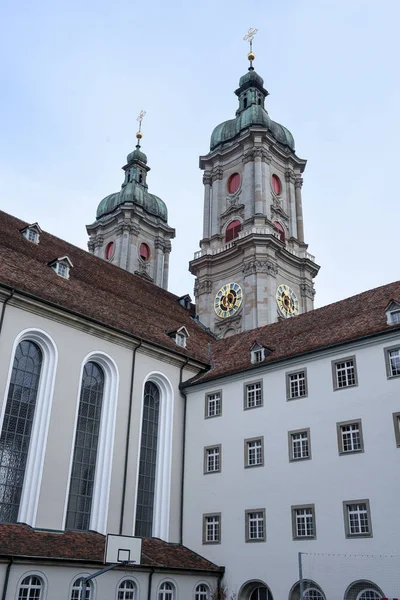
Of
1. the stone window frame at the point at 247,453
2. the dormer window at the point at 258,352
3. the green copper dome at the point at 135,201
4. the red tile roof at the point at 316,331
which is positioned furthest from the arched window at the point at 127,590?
the green copper dome at the point at 135,201

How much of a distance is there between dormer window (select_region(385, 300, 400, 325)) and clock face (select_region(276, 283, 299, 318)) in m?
20.8

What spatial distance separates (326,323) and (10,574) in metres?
16.1

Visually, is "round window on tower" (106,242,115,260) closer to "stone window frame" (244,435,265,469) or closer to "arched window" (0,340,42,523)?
"arched window" (0,340,42,523)

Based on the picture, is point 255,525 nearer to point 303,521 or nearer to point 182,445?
point 303,521

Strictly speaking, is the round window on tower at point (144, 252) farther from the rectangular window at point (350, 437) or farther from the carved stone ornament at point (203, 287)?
the rectangular window at point (350, 437)

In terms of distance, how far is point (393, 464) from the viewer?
22.2 metres

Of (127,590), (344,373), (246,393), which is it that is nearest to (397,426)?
(344,373)

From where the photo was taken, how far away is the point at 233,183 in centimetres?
5238

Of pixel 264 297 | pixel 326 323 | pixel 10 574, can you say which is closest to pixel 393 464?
pixel 326 323

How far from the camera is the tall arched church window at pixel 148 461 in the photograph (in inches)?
1070

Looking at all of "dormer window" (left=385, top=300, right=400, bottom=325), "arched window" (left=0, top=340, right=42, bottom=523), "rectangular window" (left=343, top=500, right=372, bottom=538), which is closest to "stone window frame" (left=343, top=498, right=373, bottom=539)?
"rectangular window" (left=343, top=500, right=372, bottom=538)

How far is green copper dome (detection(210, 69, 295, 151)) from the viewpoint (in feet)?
175

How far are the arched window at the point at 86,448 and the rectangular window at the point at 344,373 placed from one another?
9.74 metres

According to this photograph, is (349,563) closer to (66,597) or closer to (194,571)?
(194,571)
